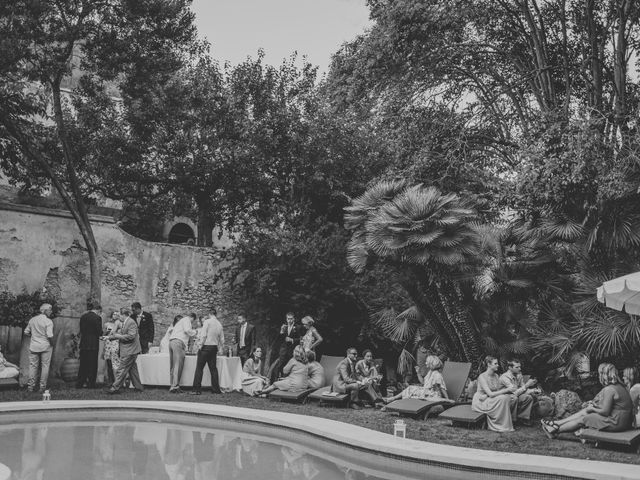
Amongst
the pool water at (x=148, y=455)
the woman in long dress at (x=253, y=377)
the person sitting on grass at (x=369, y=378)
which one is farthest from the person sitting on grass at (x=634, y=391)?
the woman in long dress at (x=253, y=377)

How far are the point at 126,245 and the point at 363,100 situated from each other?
7734 mm

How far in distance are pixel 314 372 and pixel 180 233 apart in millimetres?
23739

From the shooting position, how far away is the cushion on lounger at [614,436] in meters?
8.54

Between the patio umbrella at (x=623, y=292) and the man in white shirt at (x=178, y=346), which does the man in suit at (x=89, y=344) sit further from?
the patio umbrella at (x=623, y=292)

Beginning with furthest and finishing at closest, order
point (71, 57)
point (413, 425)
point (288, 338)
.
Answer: point (71, 57) → point (288, 338) → point (413, 425)

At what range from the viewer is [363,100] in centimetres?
1808

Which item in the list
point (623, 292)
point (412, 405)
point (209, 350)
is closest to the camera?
point (623, 292)

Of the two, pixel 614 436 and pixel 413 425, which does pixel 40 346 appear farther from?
pixel 614 436

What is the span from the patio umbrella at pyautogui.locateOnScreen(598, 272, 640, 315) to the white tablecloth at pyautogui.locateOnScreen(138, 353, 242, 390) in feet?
26.4

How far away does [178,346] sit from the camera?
46.6ft

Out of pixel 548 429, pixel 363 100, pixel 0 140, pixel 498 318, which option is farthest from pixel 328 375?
pixel 0 140

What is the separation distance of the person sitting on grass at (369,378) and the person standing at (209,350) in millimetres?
2906

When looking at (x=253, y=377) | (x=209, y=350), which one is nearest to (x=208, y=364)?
(x=209, y=350)

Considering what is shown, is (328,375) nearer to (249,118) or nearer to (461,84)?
(461,84)
